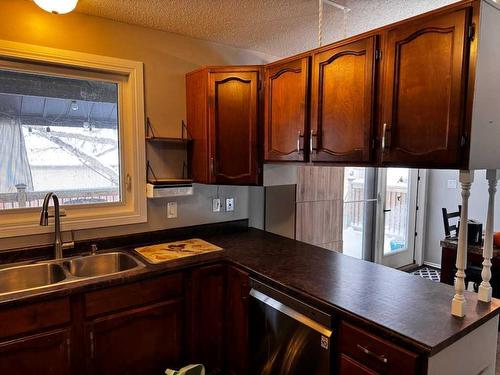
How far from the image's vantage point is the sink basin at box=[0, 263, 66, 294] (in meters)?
1.88

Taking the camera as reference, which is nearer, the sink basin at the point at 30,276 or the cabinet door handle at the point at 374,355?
the cabinet door handle at the point at 374,355

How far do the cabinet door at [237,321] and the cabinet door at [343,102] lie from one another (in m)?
0.84

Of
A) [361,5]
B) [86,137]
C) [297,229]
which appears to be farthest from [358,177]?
[86,137]

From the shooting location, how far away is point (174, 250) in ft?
7.40

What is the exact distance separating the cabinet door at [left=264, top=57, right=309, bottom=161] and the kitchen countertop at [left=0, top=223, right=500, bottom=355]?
0.63 meters

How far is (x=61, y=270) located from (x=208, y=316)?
903mm

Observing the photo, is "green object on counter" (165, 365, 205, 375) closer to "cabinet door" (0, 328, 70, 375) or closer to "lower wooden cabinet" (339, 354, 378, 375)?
"cabinet door" (0, 328, 70, 375)

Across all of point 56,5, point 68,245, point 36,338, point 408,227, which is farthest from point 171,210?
point 408,227

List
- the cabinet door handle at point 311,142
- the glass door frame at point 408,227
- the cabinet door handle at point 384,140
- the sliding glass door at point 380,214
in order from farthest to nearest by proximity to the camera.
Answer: the glass door frame at point 408,227
the sliding glass door at point 380,214
the cabinet door handle at point 311,142
the cabinet door handle at point 384,140

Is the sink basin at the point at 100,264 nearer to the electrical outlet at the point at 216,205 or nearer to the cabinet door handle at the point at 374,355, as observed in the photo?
the electrical outlet at the point at 216,205

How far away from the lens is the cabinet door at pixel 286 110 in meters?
2.02

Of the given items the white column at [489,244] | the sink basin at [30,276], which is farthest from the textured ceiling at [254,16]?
the sink basin at [30,276]

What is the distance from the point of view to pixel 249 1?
192cm

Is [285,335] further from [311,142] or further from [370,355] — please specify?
[311,142]
